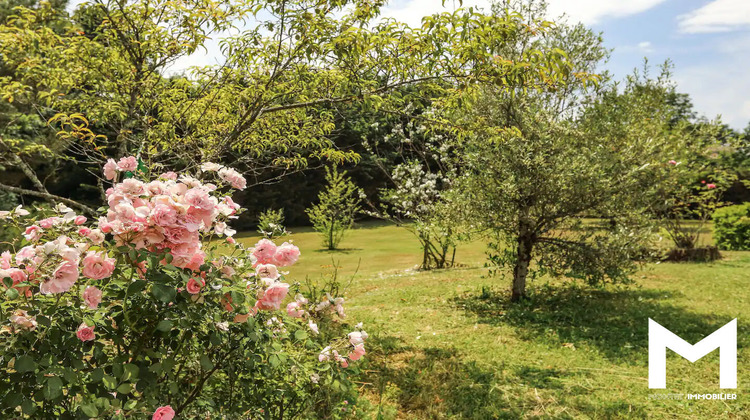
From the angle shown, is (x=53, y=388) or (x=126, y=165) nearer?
(x=53, y=388)

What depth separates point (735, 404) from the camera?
13.3 feet

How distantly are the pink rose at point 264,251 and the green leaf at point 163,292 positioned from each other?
0.56 metres

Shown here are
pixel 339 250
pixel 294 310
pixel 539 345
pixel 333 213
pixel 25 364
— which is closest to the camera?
pixel 25 364

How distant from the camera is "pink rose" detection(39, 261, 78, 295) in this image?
174 centimetres

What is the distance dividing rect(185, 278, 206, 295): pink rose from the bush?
16.2m

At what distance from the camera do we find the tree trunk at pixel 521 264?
24.2ft

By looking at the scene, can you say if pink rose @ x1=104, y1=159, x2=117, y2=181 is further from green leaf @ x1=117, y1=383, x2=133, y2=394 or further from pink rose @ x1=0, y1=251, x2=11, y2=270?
green leaf @ x1=117, y1=383, x2=133, y2=394

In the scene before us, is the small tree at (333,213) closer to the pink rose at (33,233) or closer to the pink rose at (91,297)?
the pink rose at (33,233)

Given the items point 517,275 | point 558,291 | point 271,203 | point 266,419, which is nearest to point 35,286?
point 266,419

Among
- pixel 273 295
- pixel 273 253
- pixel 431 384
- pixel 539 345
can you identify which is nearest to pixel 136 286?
pixel 273 295

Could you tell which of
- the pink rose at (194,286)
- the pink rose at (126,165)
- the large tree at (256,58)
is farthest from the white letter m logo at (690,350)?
the pink rose at (126,165)

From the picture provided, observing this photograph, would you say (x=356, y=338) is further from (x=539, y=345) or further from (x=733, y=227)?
(x=733, y=227)

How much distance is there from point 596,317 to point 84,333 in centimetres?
676

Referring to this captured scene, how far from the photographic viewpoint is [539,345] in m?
5.75
